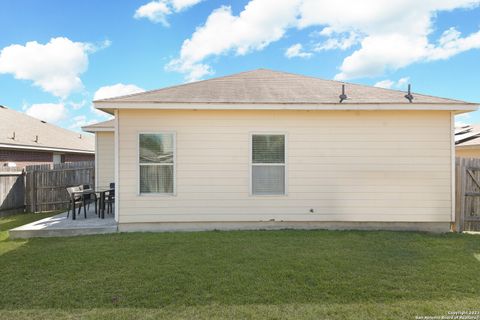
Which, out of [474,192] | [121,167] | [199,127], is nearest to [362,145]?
[474,192]

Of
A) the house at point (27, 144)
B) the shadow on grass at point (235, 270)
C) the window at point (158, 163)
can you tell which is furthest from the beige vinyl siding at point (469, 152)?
the house at point (27, 144)

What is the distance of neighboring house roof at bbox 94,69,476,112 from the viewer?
6.18m

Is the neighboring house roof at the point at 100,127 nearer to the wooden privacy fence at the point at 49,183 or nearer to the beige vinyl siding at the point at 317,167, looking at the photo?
the wooden privacy fence at the point at 49,183

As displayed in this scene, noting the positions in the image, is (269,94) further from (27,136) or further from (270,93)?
(27,136)

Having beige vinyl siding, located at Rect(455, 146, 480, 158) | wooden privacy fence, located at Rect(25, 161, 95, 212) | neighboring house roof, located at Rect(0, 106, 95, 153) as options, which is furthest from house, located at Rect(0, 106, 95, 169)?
beige vinyl siding, located at Rect(455, 146, 480, 158)

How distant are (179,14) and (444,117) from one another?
1018cm

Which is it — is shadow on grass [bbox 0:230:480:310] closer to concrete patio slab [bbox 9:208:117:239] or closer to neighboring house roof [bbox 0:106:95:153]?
concrete patio slab [bbox 9:208:117:239]

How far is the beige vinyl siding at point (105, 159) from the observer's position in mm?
9500

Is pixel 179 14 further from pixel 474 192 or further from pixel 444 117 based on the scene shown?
pixel 474 192

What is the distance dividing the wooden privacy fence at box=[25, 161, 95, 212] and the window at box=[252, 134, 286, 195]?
25.9ft

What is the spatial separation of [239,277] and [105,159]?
761cm

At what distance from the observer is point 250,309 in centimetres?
313

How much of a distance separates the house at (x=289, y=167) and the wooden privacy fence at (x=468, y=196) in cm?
36

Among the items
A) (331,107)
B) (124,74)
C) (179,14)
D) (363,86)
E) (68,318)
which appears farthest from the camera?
(124,74)
